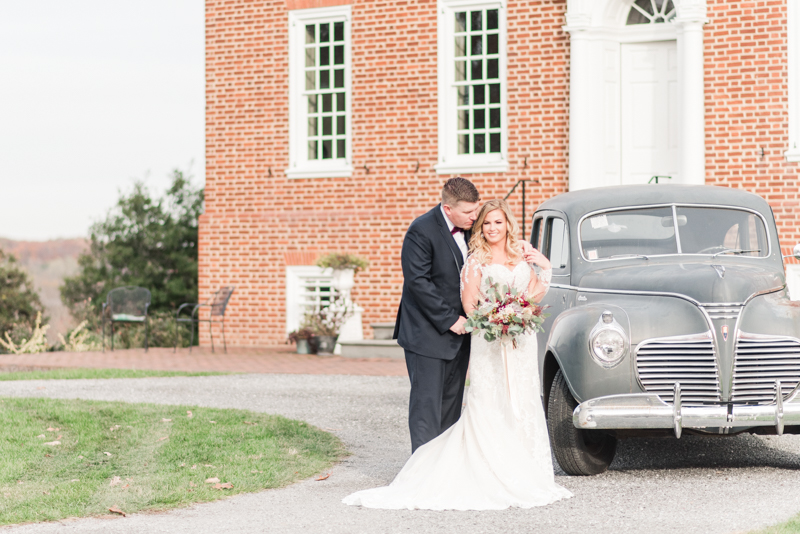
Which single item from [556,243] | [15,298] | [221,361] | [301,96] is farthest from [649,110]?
[15,298]

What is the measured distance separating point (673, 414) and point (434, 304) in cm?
149

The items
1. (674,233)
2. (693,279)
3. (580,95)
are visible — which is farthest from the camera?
(580,95)

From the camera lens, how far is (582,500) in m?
5.62

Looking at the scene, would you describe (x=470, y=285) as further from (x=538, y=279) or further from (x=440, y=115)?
(x=440, y=115)

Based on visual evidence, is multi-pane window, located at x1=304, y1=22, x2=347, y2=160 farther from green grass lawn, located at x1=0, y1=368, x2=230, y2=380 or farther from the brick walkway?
green grass lawn, located at x1=0, y1=368, x2=230, y2=380

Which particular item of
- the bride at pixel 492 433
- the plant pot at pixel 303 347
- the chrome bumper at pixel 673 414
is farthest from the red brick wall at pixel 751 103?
the bride at pixel 492 433

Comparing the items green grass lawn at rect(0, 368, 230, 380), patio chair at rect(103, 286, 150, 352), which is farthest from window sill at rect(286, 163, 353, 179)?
green grass lawn at rect(0, 368, 230, 380)

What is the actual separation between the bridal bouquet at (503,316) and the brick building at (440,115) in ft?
28.1

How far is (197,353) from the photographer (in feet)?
51.2

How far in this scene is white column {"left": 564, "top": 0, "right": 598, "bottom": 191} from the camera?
14.2 metres

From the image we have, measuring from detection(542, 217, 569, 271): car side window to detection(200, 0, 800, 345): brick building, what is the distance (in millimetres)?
6509

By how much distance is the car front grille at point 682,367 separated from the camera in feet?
19.4

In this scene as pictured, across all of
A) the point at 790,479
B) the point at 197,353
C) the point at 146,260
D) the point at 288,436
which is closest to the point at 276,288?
the point at 197,353

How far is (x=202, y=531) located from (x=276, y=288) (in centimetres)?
1110
